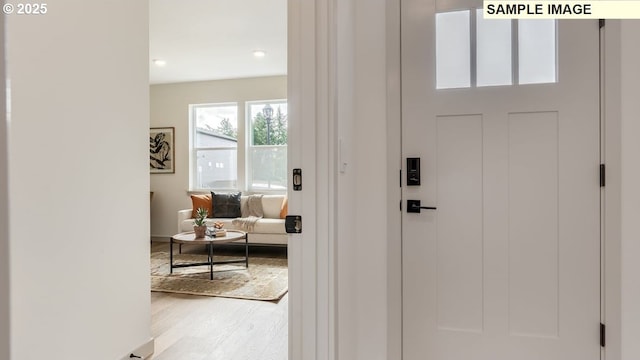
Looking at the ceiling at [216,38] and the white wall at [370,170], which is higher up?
the ceiling at [216,38]

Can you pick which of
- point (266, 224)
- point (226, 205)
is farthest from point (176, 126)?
point (266, 224)

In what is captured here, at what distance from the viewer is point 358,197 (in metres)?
1.67

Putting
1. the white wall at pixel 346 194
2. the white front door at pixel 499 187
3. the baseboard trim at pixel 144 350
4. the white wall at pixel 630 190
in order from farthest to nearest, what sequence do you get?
the baseboard trim at pixel 144 350 → the white front door at pixel 499 187 → the white wall at pixel 630 190 → the white wall at pixel 346 194

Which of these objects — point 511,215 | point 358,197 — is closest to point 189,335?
point 358,197

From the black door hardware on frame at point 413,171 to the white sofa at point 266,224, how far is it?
2.71 m

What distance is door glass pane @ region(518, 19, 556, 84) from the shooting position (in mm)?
1655

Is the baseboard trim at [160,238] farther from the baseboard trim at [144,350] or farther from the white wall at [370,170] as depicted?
the white wall at [370,170]

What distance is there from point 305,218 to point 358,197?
25.1 inches

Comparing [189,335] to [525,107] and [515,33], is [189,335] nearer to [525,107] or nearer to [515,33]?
[525,107]

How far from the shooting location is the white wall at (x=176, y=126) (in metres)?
5.61

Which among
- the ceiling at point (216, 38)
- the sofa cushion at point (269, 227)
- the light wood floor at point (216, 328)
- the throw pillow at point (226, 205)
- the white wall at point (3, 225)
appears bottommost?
the light wood floor at point (216, 328)

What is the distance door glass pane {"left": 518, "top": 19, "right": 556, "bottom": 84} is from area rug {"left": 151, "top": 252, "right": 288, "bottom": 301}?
244 cm

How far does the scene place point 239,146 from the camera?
214 inches

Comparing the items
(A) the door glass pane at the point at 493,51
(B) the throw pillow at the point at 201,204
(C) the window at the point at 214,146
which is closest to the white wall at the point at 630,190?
(A) the door glass pane at the point at 493,51
